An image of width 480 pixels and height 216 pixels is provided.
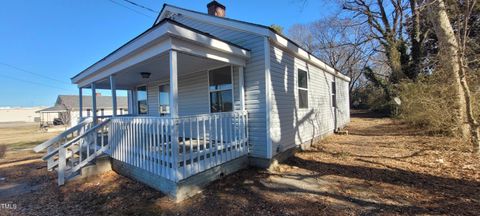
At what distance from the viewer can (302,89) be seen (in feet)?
23.4

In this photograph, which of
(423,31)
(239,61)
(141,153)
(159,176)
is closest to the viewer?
(159,176)

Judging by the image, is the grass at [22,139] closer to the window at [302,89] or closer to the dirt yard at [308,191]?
the dirt yard at [308,191]

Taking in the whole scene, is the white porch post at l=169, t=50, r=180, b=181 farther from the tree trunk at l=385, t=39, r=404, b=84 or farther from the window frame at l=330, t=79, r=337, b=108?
the tree trunk at l=385, t=39, r=404, b=84

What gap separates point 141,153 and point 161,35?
2.48 m

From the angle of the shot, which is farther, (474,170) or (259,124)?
(259,124)

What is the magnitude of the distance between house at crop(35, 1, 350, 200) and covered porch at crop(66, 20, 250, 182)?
2cm

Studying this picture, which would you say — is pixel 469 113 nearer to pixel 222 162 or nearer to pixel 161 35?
pixel 222 162

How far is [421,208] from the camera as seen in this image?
308 centimetres

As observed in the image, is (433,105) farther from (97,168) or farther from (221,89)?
(97,168)

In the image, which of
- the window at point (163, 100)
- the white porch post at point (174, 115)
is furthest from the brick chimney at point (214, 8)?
the white porch post at point (174, 115)

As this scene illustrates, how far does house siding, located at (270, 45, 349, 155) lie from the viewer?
5.43 meters

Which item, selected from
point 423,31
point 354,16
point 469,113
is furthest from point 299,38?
point 469,113

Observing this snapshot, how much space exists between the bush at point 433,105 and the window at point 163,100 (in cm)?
933

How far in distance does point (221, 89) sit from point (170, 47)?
2.56m
